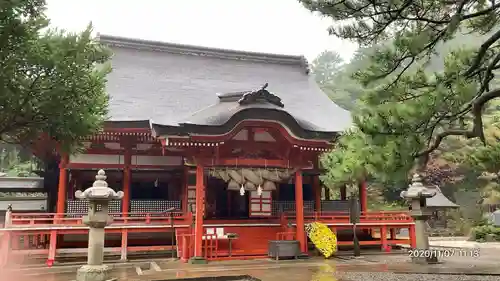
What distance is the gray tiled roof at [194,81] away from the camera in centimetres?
1389

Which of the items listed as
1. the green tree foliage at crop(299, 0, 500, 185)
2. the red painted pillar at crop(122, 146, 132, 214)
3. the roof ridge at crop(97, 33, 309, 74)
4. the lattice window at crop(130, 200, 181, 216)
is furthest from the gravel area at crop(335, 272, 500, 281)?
the roof ridge at crop(97, 33, 309, 74)

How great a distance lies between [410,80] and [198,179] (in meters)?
7.17

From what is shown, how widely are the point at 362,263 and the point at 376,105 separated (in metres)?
6.82

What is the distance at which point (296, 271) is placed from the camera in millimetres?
9383

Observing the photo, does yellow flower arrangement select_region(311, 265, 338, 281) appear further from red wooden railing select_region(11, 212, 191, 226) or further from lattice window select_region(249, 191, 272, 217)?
red wooden railing select_region(11, 212, 191, 226)

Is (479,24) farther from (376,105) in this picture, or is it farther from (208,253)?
(208,253)

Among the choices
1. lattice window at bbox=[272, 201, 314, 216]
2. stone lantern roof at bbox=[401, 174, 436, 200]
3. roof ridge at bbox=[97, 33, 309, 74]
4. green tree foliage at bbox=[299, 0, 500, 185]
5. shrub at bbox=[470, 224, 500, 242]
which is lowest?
shrub at bbox=[470, 224, 500, 242]

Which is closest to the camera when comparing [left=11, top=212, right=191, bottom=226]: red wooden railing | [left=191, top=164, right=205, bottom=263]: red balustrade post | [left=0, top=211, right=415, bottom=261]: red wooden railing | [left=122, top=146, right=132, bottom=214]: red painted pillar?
[left=191, top=164, right=205, bottom=263]: red balustrade post

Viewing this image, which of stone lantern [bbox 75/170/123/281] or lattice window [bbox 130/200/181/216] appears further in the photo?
lattice window [bbox 130/200/181/216]

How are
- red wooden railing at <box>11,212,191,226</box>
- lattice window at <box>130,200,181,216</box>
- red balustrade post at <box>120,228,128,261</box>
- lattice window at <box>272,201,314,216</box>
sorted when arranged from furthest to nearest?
lattice window at <box>272,201,314,216</box> < lattice window at <box>130,200,181,216</box> < red balustrade post at <box>120,228,128,261</box> < red wooden railing at <box>11,212,191,226</box>

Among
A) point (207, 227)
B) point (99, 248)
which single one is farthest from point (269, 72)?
point (99, 248)

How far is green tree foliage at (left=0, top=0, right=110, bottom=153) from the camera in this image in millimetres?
5371

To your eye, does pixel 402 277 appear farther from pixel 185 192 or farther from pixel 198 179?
pixel 185 192

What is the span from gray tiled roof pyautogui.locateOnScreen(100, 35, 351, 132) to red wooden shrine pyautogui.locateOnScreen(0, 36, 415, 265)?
0.32ft
